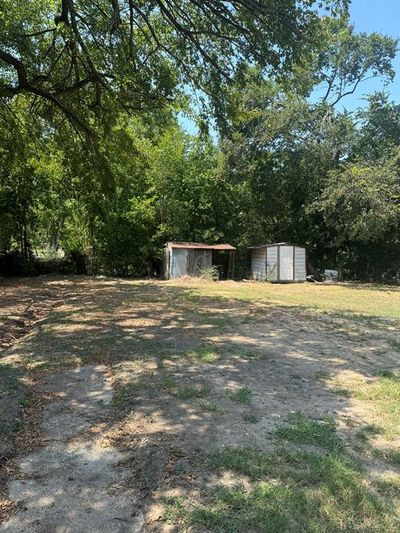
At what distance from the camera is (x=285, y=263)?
22656 mm

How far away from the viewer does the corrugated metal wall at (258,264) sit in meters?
23.3

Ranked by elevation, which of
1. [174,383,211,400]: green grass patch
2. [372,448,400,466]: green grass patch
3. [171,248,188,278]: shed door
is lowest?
[372,448,400,466]: green grass patch

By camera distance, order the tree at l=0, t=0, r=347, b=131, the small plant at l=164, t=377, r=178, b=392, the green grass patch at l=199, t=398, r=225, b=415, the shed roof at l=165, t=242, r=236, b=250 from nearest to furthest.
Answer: the green grass patch at l=199, t=398, r=225, b=415
the small plant at l=164, t=377, r=178, b=392
the tree at l=0, t=0, r=347, b=131
the shed roof at l=165, t=242, r=236, b=250

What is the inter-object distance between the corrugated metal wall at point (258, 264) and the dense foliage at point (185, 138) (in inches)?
34.0

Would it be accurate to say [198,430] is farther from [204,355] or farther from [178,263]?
[178,263]

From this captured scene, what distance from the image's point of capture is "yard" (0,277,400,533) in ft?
8.66

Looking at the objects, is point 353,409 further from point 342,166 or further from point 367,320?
point 342,166

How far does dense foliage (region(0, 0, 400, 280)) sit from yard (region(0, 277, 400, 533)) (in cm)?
485

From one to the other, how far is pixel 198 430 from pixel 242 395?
37.8 inches

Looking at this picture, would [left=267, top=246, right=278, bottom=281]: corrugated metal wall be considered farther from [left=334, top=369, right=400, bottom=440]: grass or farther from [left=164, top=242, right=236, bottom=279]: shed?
[left=334, top=369, right=400, bottom=440]: grass

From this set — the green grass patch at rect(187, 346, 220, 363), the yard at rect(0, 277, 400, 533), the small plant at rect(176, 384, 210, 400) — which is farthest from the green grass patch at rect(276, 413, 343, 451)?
the green grass patch at rect(187, 346, 220, 363)

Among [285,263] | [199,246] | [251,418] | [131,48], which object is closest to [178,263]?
[199,246]

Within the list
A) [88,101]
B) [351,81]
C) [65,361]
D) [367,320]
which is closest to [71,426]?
[65,361]

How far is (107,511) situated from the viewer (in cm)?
266
